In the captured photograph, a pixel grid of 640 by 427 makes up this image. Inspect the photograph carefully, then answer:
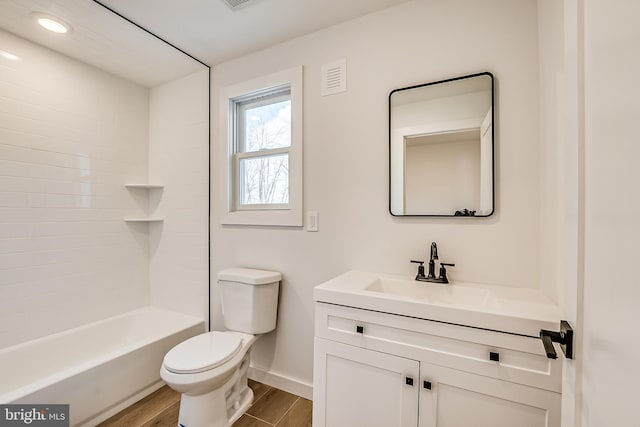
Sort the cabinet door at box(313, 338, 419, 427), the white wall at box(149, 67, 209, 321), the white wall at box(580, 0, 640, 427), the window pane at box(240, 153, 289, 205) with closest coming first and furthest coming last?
the white wall at box(580, 0, 640, 427)
the cabinet door at box(313, 338, 419, 427)
the window pane at box(240, 153, 289, 205)
the white wall at box(149, 67, 209, 321)

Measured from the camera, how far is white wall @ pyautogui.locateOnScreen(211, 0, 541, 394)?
1.34 metres

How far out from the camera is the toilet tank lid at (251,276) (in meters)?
1.84

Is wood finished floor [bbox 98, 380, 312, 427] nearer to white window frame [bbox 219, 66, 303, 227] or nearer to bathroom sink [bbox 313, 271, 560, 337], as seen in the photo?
bathroom sink [bbox 313, 271, 560, 337]

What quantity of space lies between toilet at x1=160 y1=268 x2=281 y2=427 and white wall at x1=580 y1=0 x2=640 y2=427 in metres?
1.49

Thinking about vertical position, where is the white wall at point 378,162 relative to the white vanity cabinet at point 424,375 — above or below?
above

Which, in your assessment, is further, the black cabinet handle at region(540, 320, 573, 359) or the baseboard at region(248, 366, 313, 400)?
the baseboard at region(248, 366, 313, 400)

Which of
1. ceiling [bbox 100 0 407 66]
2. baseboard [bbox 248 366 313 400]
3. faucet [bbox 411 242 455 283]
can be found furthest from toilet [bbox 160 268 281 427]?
ceiling [bbox 100 0 407 66]

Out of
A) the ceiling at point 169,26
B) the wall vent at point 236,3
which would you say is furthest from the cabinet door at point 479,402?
the wall vent at point 236,3

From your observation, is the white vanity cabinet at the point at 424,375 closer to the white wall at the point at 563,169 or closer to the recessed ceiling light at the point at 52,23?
the white wall at the point at 563,169

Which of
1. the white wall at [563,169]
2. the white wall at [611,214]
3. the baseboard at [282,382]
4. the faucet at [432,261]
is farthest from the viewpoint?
the baseboard at [282,382]

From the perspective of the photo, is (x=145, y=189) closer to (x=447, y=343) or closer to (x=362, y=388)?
(x=362, y=388)

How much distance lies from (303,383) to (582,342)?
173 centimetres

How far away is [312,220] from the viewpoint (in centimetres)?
187

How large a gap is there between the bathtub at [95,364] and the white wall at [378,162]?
507mm
